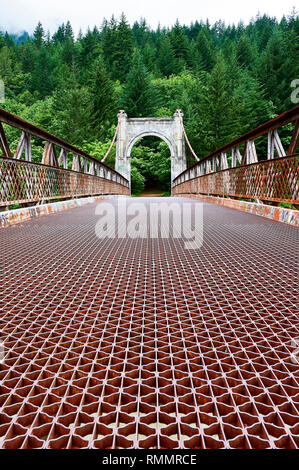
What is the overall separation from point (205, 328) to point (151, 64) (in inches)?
2169

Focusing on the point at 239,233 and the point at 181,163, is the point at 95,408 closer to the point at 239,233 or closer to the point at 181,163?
the point at 239,233

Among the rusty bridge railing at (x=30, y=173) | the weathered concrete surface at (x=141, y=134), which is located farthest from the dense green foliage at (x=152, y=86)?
the rusty bridge railing at (x=30, y=173)

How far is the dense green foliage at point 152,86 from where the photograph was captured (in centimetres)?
2952

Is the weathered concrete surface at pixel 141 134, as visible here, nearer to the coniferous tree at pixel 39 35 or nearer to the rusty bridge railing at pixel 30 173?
the rusty bridge railing at pixel 30 173

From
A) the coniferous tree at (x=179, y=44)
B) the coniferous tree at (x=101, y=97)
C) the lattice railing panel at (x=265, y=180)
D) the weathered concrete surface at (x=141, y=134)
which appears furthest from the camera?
the coniferous tree at (x=179, y=44)

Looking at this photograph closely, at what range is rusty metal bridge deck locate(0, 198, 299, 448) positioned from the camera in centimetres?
74

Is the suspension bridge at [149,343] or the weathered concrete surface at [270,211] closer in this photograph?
the suspension bridge at [149,343]

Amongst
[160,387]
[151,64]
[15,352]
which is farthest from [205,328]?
[151,64]

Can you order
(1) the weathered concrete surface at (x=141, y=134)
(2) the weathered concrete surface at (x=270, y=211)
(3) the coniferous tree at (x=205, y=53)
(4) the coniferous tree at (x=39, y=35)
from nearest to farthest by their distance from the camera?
(2) the weathered concrete surface at (x=270, y=211) < (1) the weathered concrete surface at (x=141, y=134) < (3) the coniferous tree at (x=205, y=53) < (4) the coniferous tree at (x=39, y=35)

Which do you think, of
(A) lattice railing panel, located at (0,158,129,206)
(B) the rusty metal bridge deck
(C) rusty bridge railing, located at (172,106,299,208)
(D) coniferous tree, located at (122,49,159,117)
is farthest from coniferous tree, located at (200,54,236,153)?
(B) the rusty metal bridge deck

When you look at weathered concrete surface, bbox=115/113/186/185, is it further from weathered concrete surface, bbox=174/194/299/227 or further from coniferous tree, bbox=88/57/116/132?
weathered concrete surface, bbox=174/194/299/227

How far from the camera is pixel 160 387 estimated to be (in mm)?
888

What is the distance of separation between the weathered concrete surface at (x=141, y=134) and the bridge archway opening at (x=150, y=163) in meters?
0.27

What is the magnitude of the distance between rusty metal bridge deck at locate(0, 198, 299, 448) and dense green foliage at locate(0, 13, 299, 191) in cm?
2678
